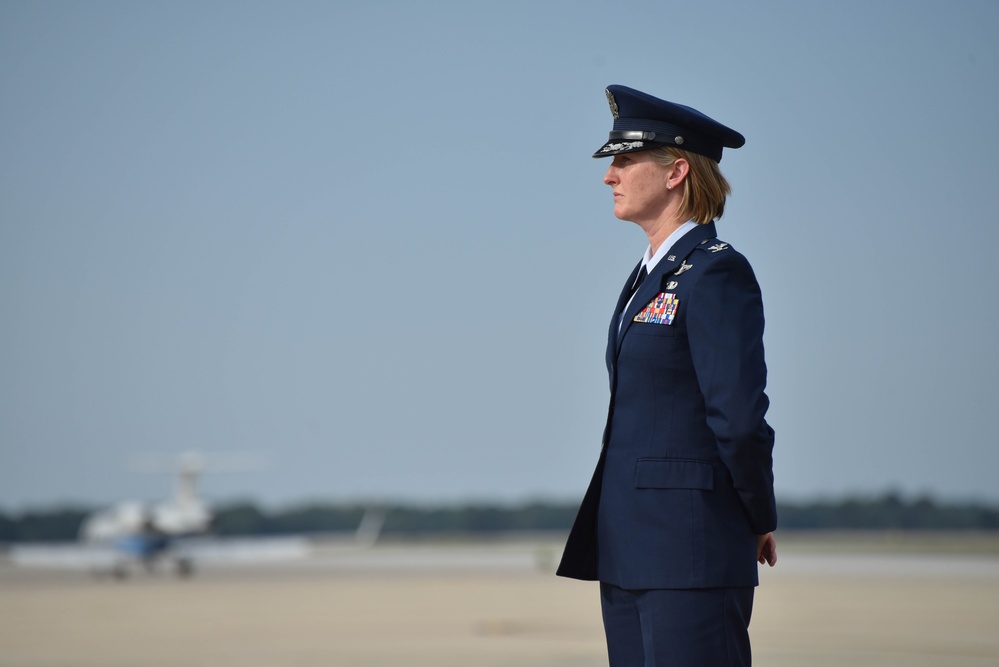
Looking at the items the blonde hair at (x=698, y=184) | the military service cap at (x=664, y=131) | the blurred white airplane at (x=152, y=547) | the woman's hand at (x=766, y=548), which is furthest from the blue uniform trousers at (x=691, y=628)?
the blurred white airplane at (x=152, y=547)

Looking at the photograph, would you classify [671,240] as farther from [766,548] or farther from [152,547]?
[152,547]

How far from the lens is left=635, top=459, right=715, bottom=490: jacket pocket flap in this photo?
268 cm

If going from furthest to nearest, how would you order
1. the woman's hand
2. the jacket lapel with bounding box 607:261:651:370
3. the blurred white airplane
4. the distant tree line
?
the distant tree line
the blurred white airplane
the jacket lapel with bounding box 607:261:651:370
the woman's hand

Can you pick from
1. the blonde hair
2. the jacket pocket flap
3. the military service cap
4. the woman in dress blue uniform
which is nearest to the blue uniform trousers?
the woman in dress blue uniform

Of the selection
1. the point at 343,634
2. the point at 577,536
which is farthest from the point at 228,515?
the point at 577,536

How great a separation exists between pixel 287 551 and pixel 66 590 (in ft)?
26.8

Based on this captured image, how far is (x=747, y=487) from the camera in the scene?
261 centimetres

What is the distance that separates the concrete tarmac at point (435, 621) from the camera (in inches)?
430

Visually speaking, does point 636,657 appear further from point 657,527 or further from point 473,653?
point 473,653

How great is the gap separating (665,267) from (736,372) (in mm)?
412

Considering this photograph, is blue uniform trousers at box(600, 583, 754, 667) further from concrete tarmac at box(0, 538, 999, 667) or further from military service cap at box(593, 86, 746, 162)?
concrete tarmac at box(0, 538, 999, 667)

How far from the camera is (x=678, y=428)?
272 centimetres

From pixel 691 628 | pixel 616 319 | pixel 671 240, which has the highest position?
pixel 671 240

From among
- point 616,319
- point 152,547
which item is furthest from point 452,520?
point 616,319
